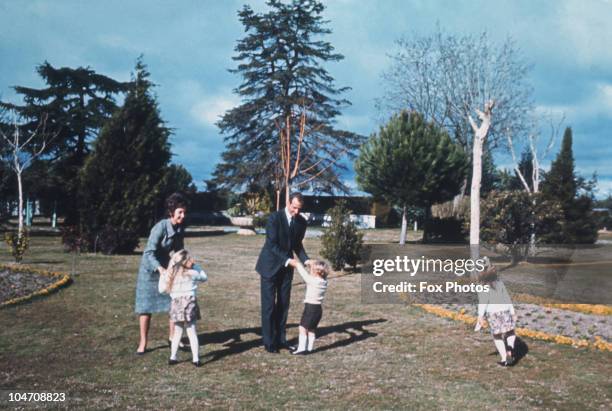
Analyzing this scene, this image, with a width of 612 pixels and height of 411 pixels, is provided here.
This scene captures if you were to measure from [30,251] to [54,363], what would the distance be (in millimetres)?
16989

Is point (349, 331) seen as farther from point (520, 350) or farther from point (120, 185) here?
point (120, 185)

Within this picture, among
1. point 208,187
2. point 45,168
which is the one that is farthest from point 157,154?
point 208,187

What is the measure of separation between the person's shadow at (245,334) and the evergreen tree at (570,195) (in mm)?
20880

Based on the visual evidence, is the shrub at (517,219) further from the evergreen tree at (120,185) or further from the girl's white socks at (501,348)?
the evergreen tree at (120,185)

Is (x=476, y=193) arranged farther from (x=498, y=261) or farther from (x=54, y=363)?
(x=54, y=363)

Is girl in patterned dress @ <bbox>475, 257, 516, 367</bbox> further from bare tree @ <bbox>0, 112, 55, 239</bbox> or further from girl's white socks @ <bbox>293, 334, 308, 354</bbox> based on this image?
bare tree @ <bbox>0, 112, 55, 239</bbox>

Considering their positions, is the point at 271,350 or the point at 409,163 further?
the point at 409,163

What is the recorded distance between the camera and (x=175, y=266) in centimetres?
652

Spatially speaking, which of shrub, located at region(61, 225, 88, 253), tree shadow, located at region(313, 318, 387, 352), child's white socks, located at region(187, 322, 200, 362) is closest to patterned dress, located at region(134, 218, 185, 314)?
child's white socks, located at region(187, 322, 200, 362)

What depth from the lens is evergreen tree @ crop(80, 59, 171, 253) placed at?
2145cm

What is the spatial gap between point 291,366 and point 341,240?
965 centimetres

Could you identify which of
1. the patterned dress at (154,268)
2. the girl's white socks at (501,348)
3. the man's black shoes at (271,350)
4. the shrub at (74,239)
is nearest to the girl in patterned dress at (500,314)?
the girl's white socks at (501,348)

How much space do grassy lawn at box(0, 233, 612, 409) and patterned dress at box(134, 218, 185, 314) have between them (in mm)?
690

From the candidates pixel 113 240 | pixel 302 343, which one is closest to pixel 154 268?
pixel 302 343
